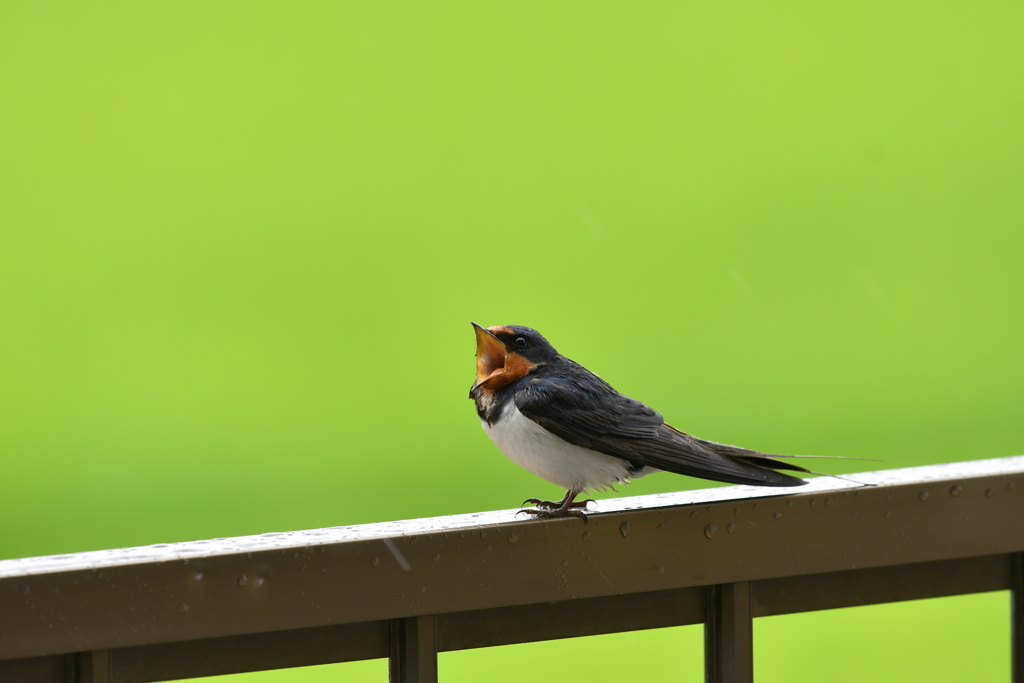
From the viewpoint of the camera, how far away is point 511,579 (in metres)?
0.82

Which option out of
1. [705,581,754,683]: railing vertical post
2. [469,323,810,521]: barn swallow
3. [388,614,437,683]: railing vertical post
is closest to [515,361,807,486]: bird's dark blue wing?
[469,323,810,521]: barn swallow

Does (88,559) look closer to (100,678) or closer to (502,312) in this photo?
(100,678)

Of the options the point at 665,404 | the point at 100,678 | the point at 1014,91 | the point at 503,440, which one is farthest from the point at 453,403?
the point at 1014,91

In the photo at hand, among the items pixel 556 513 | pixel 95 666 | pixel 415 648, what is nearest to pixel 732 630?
pixel 556 513

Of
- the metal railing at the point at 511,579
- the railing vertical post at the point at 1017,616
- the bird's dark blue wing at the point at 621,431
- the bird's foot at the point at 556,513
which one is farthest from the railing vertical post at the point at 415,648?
the railing vertical post at the point at 1017,616

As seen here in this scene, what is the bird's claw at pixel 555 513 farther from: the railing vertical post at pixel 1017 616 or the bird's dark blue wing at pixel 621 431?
the railing vertical post at pixel 1017 616

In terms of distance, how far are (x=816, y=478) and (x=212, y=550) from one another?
588 millimetres

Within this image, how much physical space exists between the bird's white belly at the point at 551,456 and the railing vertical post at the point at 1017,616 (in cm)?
40

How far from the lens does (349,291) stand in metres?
1.54

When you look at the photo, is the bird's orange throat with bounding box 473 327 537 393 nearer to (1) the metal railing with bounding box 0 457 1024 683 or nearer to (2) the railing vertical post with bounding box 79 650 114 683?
(1) the metal railing with bounding box 0 457 1024 683

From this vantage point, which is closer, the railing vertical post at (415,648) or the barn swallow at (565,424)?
the railing vertical post at (415,648)

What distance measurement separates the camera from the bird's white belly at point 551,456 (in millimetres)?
975

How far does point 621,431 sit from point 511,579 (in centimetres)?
21

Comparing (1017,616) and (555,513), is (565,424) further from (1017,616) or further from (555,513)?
(1017,616)
